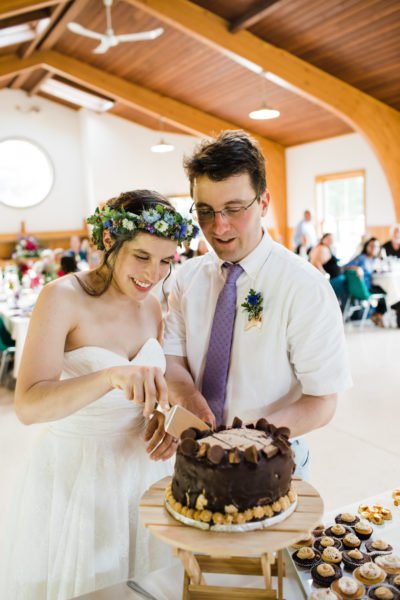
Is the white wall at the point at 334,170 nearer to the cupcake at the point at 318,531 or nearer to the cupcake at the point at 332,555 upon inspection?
the cupcake at the point at 318,531

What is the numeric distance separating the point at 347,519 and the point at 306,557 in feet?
0.83

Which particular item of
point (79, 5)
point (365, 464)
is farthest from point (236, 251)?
point (79, 5)

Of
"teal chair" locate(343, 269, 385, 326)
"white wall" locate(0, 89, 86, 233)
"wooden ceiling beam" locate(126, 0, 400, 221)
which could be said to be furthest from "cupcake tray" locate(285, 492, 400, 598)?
"white wall" locate(0, 89, 86, 233)

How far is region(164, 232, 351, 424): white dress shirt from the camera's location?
5.27ft

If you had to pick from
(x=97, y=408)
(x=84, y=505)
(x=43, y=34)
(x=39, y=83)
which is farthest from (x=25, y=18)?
(x=84, y=505)

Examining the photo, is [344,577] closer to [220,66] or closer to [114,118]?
[220,66]

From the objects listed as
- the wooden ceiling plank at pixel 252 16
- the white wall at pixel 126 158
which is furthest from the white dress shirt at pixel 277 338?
the white wall at pixel 126 158

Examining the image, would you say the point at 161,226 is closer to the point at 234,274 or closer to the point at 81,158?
the point at 234,274

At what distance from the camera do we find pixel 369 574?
1285 mm

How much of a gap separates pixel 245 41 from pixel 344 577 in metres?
8.34

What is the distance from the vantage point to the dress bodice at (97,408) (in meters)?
1.72

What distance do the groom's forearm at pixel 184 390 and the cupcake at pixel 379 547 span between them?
1.71 feet

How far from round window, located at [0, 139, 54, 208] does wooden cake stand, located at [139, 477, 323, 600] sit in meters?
14.1

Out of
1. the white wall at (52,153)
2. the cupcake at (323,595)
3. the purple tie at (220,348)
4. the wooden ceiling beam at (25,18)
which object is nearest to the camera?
the cupcake at (323,595)
